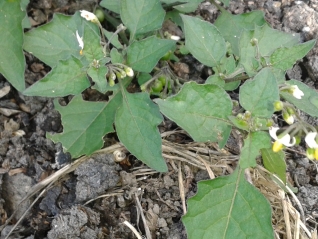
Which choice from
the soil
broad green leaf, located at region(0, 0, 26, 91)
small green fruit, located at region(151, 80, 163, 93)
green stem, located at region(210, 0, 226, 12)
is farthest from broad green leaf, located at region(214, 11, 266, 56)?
broad green leaf, located at region(0, 0, 26, 91)

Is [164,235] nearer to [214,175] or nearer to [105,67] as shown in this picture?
[214,175]

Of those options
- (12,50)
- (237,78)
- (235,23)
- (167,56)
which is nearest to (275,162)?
(237,78)

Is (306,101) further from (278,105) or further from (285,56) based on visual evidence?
(278,105)

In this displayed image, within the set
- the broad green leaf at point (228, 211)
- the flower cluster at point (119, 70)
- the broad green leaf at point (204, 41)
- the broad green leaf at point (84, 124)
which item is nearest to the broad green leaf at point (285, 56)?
the broad green leaf at point (204, 41)

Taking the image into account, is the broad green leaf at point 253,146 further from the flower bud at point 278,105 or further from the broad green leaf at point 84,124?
the broad green leaf at point 84,124

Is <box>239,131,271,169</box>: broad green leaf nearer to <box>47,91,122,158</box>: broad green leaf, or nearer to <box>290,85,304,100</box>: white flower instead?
<box>290,85,304,100</box>: white flower

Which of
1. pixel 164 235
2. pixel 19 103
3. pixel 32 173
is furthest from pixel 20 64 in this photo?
pixel 164 235
